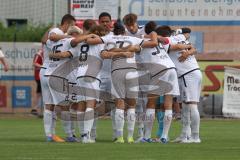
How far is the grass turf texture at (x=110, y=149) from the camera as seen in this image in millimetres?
14367

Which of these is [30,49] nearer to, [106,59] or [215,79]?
[215,79]

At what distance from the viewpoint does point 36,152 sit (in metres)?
15.0

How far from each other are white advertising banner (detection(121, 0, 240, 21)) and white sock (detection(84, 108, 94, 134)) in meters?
12.2

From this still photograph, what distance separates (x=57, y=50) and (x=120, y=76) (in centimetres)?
136

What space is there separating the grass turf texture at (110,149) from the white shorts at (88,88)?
866mm

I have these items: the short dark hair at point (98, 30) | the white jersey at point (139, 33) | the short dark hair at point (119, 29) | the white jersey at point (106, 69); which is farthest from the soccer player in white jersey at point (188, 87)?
the short dark hair at point (98, 30)

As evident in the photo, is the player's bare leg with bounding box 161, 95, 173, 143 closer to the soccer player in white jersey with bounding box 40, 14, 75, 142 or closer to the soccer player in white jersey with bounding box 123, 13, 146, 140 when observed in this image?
the soccer player in white jersey with bounding box 123, 13, 146, 140

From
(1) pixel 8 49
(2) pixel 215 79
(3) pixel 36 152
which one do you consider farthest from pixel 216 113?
(3) pixel 36 152

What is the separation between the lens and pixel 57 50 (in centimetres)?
1781

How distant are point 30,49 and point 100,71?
12539 mm

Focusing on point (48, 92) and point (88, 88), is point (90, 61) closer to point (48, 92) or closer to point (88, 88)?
point (88, 88)

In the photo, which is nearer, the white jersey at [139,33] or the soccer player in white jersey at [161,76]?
the soccer player in white jersey at [161,76]

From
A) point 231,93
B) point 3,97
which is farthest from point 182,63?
point 3,97

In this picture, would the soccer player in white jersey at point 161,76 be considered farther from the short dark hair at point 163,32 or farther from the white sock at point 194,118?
the white sock at point 194,118
